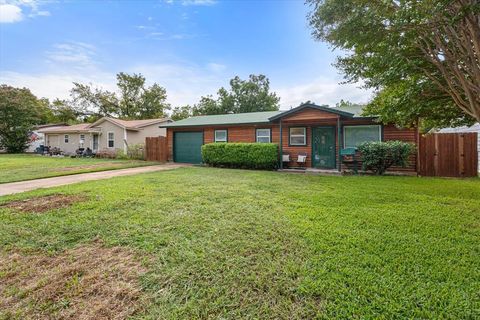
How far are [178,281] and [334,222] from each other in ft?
8.73

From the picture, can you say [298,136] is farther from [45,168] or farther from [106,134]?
[106,134]

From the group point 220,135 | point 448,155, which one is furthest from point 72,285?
point 220,135

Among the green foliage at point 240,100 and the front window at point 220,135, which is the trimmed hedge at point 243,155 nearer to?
the front window at point 220,135

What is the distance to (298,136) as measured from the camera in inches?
499

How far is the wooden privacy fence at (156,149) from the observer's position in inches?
655

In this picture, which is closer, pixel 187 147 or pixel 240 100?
pixel 187 147

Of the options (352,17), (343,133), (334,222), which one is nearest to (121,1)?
(352,17)

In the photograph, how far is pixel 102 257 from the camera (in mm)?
2932

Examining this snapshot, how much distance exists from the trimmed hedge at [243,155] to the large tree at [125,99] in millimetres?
25522

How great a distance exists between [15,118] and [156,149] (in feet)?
66.9

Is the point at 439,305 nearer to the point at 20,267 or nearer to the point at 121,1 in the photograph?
the point at 20,267

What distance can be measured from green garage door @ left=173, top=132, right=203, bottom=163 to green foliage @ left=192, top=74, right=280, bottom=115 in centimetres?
1715

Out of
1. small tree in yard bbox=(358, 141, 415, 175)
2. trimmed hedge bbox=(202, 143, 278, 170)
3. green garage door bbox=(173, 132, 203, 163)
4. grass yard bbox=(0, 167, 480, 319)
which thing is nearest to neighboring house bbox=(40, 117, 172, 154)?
green garage door bbox=(173, 132, 203, 163)

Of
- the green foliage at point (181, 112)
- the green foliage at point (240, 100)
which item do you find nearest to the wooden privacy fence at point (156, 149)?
the green foliage at point (240, 100)
